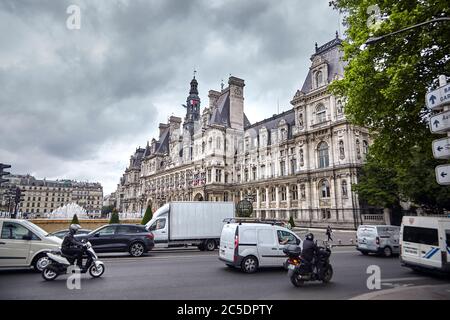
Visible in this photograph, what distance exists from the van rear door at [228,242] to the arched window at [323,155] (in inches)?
1148

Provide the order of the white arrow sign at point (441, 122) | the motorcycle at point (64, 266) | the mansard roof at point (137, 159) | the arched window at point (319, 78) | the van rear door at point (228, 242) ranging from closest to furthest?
the white arrow sign at point (441, 122), the motorcycle at point (64, 266), the van rear door at point (228, 242), the arched window at point (319, 78), the mansard roof at point (137, 159)

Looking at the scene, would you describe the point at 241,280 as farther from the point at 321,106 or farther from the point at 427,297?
the point at 321,106

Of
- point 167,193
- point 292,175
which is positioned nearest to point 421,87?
point 292,175

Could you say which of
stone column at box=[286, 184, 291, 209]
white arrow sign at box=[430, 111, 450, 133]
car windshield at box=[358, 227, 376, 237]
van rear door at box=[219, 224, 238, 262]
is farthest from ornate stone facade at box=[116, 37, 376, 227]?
white arrow sign at box=[430, 111, 450, 133]

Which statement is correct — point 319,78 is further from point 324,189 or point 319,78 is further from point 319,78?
point 324,189

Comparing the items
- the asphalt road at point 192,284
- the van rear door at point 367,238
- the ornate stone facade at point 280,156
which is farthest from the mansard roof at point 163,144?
the asphalt road at point 192,284

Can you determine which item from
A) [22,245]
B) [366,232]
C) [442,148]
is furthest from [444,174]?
[366,232]

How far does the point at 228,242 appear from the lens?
37.5 ft

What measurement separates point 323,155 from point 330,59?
43.9ft

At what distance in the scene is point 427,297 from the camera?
6.80 meters

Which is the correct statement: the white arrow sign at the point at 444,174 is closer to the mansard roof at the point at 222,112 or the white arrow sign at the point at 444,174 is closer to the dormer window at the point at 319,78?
the dormer window at the point at 319,78

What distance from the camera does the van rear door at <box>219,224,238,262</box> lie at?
1109cm

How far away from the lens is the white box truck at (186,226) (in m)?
19.8

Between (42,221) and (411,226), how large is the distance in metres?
31.3
